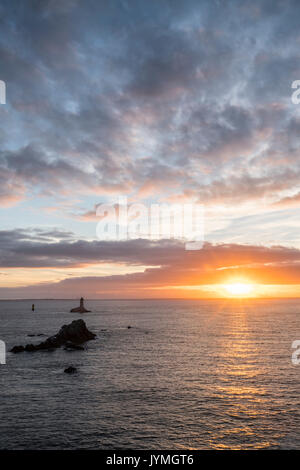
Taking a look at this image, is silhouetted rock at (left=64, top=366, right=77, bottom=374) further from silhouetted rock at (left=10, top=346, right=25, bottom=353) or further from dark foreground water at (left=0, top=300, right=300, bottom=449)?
silhouetted rock at (left=10, top=346, right=25, bottom=353)

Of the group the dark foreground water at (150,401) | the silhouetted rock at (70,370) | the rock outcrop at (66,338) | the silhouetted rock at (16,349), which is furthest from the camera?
the rock outcrop at (66,338)

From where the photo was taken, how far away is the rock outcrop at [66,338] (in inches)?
3209

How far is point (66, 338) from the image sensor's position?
9238cm

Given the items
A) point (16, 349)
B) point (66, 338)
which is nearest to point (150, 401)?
point (16, 349)

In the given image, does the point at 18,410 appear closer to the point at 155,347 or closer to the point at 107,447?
the point at 107,447

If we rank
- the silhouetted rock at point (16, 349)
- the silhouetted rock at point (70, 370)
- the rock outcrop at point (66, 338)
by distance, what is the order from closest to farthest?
the silhouetted rock at point (70, 370) → the silhouetted rock at point (16, 349) → the rock outcrop at point (66, 338)

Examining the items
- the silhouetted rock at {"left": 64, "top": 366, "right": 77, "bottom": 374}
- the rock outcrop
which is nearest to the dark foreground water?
the silhouetted rock at {"left": 64, "top": 366, "right": 77, "bottom": 374}

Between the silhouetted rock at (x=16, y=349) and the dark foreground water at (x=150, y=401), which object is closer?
the dark foreground water at (x=150, y=401)

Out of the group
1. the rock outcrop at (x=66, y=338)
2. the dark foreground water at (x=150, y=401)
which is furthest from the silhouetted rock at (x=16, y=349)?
the dark foreground water at (x=150, y=401)

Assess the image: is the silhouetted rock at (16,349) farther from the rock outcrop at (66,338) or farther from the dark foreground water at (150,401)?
the dark foreground water at (150,401)

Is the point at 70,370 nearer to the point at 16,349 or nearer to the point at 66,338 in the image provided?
the point at 16,349

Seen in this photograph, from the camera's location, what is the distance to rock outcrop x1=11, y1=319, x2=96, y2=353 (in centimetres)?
8150

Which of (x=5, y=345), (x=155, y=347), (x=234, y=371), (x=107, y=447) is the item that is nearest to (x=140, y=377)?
(x=234, y=371)
